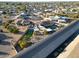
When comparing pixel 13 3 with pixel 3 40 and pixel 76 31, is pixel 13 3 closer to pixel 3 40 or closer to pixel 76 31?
pixel 3 40

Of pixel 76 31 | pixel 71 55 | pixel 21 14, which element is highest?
pixel 21 14

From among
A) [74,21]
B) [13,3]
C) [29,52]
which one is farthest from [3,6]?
[74,21]

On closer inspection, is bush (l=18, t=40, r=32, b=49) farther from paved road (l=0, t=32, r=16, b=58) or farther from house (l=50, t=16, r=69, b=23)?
house (l=50, t=16, r=69, b=23)

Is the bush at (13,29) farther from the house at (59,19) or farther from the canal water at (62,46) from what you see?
the canal water at (62,46)

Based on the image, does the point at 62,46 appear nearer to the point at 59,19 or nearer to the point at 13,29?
the point at 59,19

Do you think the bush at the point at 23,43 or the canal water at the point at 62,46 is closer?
the bush at the point at 23,43

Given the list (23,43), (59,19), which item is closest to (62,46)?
(59,19)

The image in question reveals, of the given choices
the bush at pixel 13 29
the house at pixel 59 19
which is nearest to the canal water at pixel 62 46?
the house at pixel 59 19

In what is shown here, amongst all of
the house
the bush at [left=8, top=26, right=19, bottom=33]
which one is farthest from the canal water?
the bush at [left=8, top=26, right=19, bottom=33]
